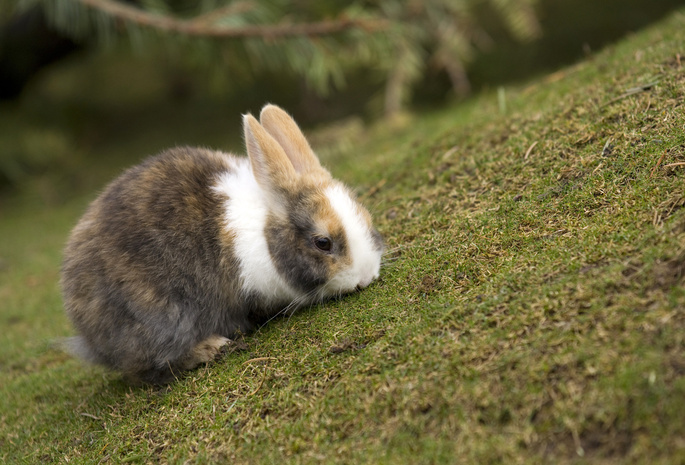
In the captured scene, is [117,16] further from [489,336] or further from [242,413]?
[489,336]

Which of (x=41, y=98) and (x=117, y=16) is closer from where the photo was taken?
(x=117, y=16)

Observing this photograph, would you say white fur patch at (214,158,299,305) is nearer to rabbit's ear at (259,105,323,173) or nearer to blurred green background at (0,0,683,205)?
rabbit's ear at (259,105,323,173)

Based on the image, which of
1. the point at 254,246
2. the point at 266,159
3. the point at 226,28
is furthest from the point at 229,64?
the point at 254,246

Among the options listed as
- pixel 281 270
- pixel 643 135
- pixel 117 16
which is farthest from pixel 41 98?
pixel 643 135

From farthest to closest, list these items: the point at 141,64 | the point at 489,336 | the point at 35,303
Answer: the point at 141,64
the point at 35,303
the point at 489,336

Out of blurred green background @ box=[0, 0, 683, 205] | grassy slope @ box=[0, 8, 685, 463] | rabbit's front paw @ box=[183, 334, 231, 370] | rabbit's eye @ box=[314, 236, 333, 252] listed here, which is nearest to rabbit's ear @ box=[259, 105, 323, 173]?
rabbit's eye @ box=[314, 236, 333, 252]

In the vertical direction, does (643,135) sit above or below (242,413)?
above

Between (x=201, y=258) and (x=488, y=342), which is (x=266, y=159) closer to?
(x=201, y=258)

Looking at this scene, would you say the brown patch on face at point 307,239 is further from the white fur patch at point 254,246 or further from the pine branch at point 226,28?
the pine branch at point 226,28
